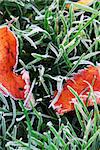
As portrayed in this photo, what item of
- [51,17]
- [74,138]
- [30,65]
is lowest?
[74,138]

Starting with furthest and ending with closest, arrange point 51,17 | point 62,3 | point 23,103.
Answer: point 62,3, point 51,17, point 23,103

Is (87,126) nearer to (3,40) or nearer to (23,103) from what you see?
(23,103)

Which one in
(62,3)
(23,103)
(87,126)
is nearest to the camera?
(87,126)

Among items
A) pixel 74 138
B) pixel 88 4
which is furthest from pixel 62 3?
pixel 74 138

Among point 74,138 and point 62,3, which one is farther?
point 62,3

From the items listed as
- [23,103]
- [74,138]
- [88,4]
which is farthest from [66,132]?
[88,4]

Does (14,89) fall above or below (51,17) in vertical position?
below

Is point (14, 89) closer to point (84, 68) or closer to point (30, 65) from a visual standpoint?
point (30, 65)
